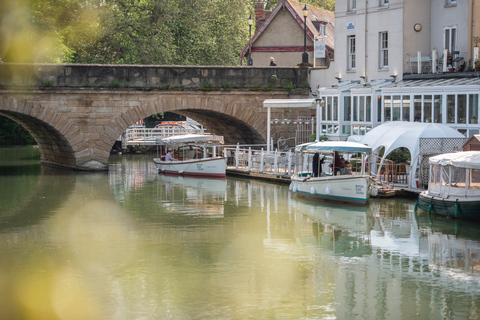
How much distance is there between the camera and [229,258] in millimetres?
17734

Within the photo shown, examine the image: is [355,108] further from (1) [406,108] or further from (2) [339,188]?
(2) [339,188]

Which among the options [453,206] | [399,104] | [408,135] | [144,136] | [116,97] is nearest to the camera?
[453,206]

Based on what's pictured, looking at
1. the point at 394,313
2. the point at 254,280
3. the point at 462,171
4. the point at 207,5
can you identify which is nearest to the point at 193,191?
the point at 462,171

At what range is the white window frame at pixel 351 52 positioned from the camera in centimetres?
3575

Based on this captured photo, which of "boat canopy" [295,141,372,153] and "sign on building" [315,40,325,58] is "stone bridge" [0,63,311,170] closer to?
"sign on building" [315,40,325,58]

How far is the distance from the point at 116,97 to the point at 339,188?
13.6m

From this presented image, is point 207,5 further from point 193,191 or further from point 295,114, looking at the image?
point 193,191

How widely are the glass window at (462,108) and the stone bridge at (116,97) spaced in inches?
419

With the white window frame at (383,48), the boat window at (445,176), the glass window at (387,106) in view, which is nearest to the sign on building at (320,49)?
the white window frame at (383,48)

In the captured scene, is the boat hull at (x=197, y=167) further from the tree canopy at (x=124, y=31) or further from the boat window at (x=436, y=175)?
the boat window at (x=436, y=175)

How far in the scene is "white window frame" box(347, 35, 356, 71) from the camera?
3575cm

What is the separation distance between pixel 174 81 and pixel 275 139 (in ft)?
18.2

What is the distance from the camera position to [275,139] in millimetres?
37906

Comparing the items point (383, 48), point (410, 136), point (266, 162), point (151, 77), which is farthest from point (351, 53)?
point (410, 136)
